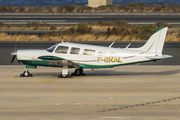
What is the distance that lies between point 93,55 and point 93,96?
16.1 feet

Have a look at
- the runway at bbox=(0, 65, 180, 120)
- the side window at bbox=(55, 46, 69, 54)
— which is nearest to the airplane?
the side window at bbox=(55, 46, 69, 54)

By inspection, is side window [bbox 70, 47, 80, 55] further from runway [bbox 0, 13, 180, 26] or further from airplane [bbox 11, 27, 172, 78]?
runway [bbox 0, 13, 180, 26]

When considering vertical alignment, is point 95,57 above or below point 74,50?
below

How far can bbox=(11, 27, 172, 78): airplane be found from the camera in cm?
1770

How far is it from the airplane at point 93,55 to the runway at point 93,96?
819 mm

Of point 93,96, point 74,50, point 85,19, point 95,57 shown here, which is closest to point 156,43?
point 95,57

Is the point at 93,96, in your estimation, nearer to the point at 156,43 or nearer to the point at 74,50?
the point at 74,50

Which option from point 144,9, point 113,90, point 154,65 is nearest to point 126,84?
point 113,90

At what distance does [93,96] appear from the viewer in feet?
44.2

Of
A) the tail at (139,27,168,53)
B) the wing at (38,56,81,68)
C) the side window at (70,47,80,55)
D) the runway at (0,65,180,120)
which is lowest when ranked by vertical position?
the runway at (0,65,180,120)

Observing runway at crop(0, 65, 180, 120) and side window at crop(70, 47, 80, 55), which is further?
side window at crop(70, 47, 80, 55)

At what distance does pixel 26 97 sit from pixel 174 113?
18.9ft

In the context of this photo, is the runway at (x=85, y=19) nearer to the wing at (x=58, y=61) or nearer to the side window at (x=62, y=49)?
the side window at (x=62, y=49)

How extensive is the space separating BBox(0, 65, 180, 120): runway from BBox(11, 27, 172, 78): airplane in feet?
2.69
